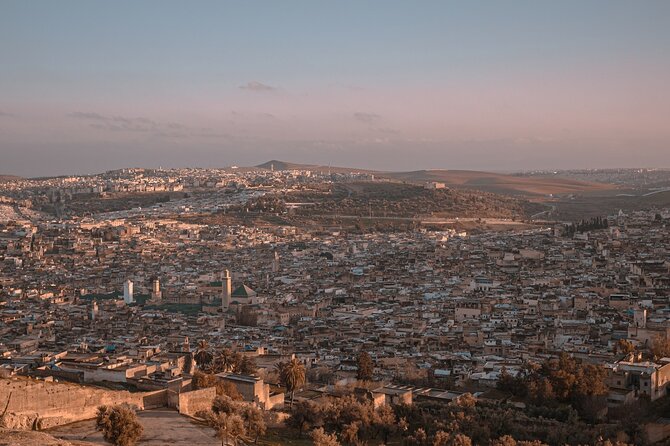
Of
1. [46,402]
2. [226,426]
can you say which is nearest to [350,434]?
[226,426]

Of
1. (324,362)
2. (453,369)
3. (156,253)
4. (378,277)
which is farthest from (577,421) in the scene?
(156,253)

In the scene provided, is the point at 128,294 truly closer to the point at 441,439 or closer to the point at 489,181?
the point at 441,439

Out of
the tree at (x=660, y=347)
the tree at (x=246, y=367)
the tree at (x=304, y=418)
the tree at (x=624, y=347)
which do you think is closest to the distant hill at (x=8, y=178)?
the tree at (x=246, y=367)

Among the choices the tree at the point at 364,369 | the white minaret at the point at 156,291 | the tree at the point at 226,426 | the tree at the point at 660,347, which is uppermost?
the tree at the point at 226,426

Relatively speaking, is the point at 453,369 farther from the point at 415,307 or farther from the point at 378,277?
the point at 378,277

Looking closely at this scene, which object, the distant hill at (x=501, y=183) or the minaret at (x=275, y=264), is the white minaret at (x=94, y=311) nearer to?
the minaret at (x=275, y=264)

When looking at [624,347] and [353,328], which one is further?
[353,328]
